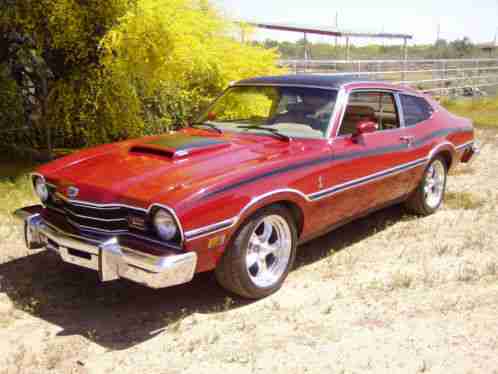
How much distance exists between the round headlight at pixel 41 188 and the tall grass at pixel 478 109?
1167cm

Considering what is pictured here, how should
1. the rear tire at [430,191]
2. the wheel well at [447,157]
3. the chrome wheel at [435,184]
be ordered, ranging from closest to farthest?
the rear tire at [430,191] → the chrome wheel at [435,184] → the wheel well at [447,157]

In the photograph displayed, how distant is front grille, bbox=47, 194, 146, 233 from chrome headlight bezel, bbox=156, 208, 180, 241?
0.30ft

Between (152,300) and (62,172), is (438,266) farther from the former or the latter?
(62,172)

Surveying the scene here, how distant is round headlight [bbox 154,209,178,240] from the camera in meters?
3.45

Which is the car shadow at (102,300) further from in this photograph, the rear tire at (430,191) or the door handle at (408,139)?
the rear tire at (430,191)

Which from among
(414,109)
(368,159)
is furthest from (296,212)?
(414,109)

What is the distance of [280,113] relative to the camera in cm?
491

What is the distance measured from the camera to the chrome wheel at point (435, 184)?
19.9ft

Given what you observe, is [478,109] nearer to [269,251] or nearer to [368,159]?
[368,159]

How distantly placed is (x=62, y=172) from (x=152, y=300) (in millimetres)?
1119

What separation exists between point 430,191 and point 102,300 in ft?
12.2

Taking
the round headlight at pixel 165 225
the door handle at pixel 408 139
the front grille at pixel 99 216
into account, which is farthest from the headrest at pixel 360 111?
the front grille at pixel 99 216

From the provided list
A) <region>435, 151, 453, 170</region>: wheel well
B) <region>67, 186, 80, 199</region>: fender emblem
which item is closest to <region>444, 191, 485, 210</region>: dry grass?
<region>435, 151, 453, 170</region>: wheel well

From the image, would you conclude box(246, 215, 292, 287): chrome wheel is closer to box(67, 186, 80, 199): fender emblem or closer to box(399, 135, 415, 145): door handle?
box(67, 186, 80, 199): fender emblem
